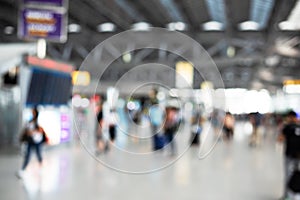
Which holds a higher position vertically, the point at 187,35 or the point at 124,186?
the point at 187,35

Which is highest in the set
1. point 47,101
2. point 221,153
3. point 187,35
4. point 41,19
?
point 187,35

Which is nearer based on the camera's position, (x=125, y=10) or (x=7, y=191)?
(x=7, y=191)

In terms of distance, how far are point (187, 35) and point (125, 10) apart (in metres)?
5.32

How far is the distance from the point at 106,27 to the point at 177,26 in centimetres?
433

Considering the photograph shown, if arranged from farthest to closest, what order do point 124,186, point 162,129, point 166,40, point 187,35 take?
1. point 166,40
2. point 187,35
3. point 162,129
4. point 124,186

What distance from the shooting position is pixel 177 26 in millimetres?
22391

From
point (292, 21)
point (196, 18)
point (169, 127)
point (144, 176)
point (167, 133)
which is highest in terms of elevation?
point (196, 18)

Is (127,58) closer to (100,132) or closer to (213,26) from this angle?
(213,26)

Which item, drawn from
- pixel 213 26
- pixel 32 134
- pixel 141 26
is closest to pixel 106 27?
pixel 141 26

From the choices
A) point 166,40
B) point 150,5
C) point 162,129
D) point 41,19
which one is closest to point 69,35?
point 166,40

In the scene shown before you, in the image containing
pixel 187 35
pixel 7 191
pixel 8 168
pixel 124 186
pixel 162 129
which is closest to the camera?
pixel 7 191

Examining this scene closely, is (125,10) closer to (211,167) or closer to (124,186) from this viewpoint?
(211,167)

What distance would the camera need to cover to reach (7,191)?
7305 mm

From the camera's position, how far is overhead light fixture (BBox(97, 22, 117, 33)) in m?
23.6
